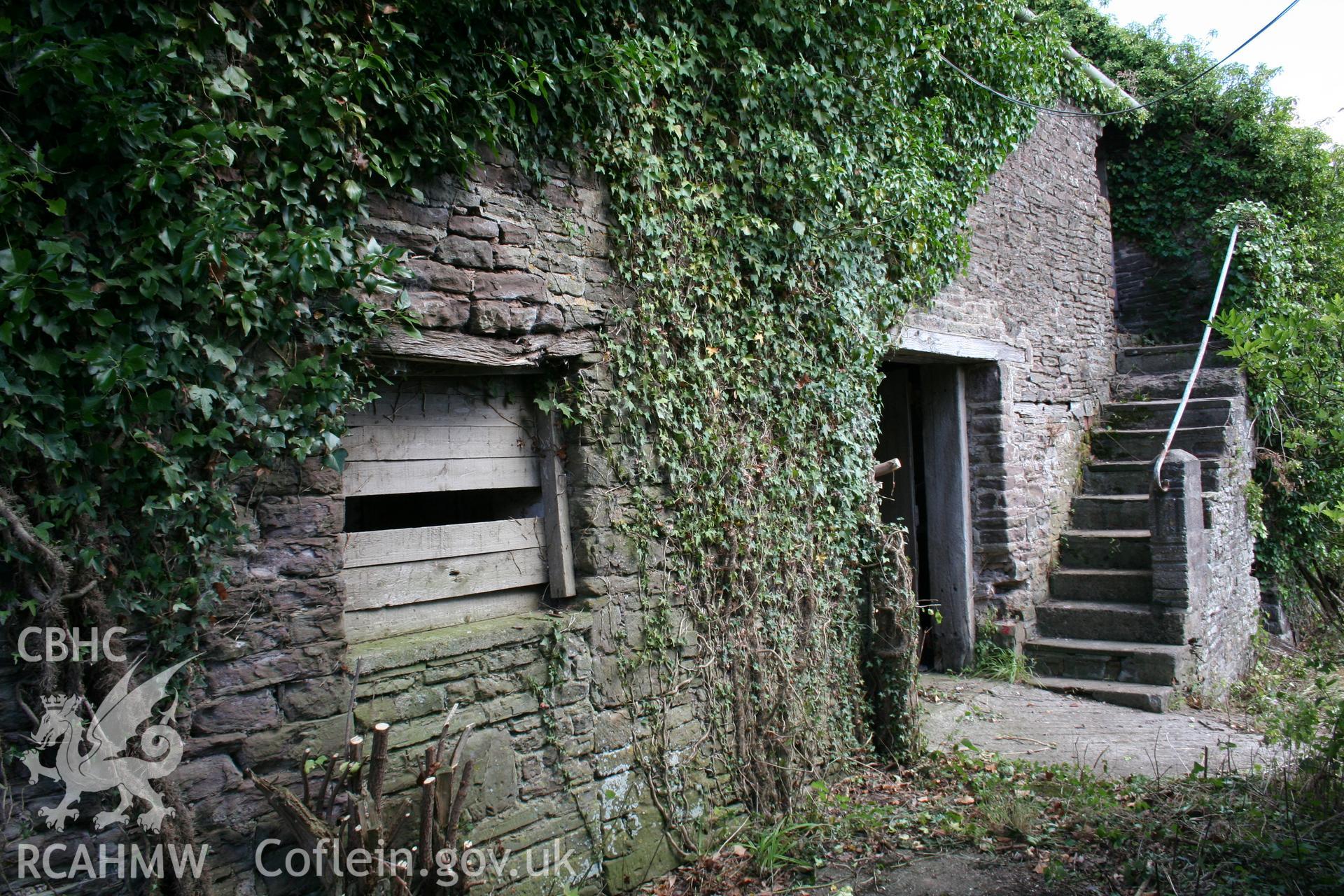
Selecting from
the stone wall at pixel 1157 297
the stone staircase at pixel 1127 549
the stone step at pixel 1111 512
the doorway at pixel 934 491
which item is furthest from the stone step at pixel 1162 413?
the doorway at pixel 934 491

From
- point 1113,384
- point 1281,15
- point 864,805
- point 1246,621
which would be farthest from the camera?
point 1113,384

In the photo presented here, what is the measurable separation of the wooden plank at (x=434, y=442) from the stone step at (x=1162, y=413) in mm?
7012

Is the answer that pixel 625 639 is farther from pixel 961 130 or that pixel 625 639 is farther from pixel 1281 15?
pixel 1281 15

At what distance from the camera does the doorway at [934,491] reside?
7078 millimetres

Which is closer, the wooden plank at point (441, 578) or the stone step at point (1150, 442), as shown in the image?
the wooden plank at point (441, 578)

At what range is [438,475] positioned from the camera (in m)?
3.46

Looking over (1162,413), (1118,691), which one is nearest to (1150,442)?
(1162,413)

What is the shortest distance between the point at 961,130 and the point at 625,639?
4.98m

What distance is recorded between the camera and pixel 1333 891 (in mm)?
3127

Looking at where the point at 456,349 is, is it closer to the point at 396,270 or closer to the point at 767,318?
the point at 396,270

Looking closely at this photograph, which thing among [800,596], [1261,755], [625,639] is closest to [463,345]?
[625,639]

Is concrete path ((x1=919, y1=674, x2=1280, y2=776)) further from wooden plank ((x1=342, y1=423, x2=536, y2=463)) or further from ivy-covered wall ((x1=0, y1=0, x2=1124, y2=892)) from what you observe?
wooden plank ((x1=342, y1=423, x2=536, y2=463))

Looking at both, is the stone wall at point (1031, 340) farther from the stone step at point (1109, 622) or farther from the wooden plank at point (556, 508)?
the wooden plank at point (556, 508)

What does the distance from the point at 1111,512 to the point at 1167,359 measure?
239cm
